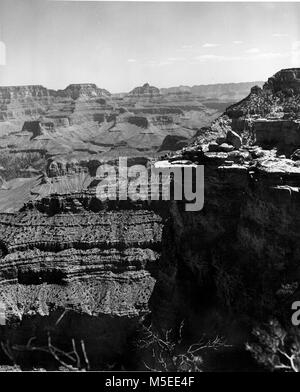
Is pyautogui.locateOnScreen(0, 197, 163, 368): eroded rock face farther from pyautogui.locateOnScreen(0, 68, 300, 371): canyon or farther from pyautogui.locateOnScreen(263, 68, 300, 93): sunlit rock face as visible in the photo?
pyautogui.locateOnScreen(263, 68, 300, 93): sunlit rock face

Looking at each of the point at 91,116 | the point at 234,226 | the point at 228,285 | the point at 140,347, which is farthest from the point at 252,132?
the point at 91,116

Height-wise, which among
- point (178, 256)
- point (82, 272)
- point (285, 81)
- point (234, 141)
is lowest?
point (82, 272)

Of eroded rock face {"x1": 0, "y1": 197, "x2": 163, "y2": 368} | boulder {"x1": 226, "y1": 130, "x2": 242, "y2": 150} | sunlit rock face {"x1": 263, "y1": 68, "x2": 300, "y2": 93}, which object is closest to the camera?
boulder {"x1": 226, "y1": 130, "x2": 242, "y2": 150}

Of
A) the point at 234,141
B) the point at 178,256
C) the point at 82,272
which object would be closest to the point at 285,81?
the point at 234,141

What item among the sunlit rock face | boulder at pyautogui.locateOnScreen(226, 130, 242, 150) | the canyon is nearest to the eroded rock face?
the canyon

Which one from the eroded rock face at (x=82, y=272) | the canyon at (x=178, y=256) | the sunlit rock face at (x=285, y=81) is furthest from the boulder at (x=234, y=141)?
the sunlit rock face at (x=285, y=81)

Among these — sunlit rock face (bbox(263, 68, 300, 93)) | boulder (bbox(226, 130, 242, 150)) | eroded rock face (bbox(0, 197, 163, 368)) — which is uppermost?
sunlit rock face (bbox(263, 68, 300, 93))

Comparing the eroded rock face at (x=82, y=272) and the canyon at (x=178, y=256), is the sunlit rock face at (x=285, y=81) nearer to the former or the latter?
the canyon at (x=178, y=256)

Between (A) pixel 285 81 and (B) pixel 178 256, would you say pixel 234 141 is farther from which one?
(A) pixel 285 81
